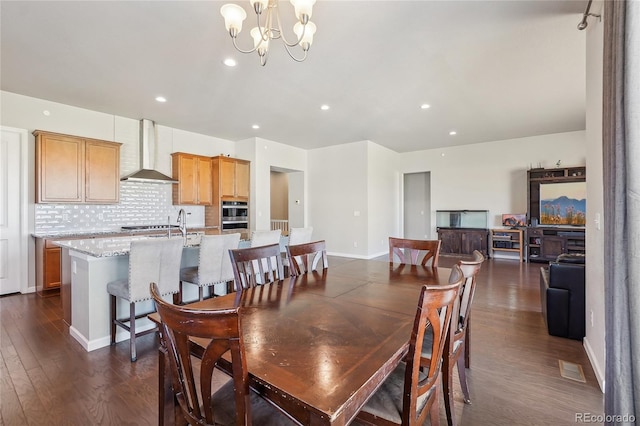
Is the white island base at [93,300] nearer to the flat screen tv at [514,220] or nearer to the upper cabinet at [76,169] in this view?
the upper cabinet at [76,169]

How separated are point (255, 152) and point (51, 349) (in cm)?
485

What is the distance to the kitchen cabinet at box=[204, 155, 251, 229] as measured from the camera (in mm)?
6086

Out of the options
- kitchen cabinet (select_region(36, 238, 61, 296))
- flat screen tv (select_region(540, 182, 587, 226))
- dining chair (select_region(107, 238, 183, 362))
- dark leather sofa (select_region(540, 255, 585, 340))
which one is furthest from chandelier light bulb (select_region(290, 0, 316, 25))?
flat screen tv (select_region(540, 182, 587, 226))

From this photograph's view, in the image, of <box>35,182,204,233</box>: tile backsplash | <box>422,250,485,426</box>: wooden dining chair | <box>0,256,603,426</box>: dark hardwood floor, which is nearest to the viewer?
<box>422,250,485,426</box>: wooden dining chair

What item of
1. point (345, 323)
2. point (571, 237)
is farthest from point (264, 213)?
point (571, 237)

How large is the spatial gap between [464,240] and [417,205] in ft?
7.75

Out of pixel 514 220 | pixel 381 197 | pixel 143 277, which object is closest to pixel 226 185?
pixel 381 197

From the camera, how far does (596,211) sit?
6.90 feet

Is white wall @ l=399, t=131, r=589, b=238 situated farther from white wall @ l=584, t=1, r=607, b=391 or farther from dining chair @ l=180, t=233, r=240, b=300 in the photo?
dining chair @ l=180, t=233, r=240, b=300

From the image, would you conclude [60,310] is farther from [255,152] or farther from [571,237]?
[571,237]

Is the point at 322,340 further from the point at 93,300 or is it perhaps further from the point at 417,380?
the point at 93,300

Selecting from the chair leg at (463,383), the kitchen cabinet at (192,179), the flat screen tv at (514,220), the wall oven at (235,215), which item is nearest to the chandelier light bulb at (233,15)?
the chair leg at (463,383)

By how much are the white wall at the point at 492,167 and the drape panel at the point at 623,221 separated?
6.70m

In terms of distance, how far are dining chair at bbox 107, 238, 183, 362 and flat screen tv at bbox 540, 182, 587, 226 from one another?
733 centimetres
